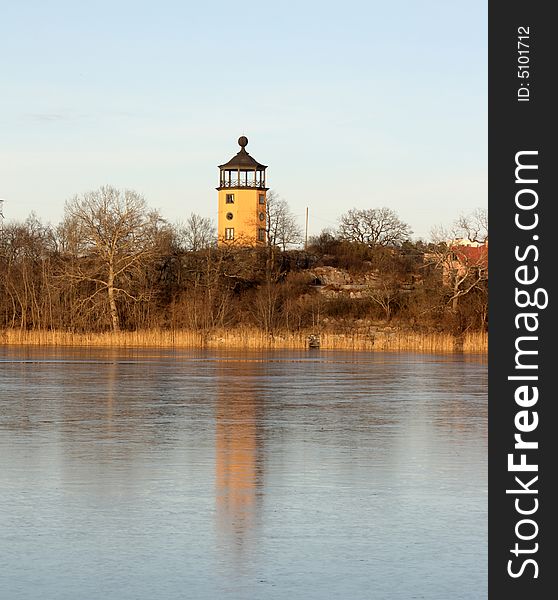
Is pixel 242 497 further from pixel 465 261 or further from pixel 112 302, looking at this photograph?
pixel 465 261

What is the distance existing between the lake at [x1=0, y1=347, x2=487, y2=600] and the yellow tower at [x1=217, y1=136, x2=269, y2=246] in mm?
72406

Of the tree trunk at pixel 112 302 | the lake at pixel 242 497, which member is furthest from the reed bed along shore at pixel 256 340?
the lake at pixel 242 497

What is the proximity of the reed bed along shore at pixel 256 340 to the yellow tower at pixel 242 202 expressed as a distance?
101ft

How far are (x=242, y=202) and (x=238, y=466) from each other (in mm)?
86404

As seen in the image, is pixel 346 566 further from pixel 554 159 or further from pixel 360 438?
pixel 360 438

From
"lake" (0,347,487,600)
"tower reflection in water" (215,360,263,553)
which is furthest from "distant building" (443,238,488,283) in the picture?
"lake" (0,347,487,600)

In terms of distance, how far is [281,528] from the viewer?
1130cm

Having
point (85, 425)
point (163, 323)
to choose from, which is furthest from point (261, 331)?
point (85, 425)

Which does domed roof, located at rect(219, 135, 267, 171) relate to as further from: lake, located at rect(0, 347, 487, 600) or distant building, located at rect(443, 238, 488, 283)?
lake, located at rect(0, 347, 487, 600)

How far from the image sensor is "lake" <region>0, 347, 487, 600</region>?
9.42m

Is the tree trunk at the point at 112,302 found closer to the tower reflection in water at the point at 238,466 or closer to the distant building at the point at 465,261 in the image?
the distant building at the point at 465,261

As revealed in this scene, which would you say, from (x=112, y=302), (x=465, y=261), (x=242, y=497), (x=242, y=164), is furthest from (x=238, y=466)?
(x=242, y=164)

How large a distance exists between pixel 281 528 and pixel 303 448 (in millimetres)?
6104

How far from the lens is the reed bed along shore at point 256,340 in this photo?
61562 mm
